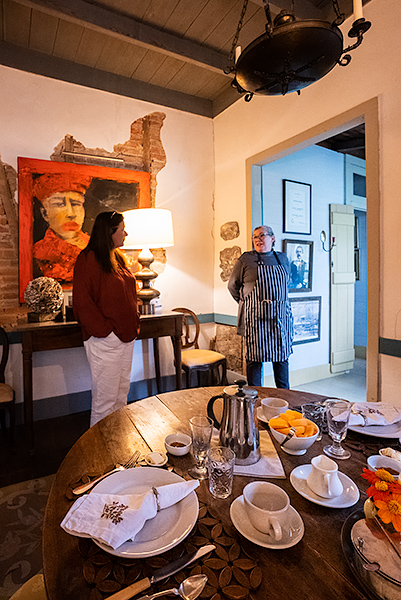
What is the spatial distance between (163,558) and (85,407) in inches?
110

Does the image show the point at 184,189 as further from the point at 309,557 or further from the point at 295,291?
the point at 309,557

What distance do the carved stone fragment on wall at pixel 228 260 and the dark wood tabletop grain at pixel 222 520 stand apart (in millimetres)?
2548

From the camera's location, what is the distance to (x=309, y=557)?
668 mm

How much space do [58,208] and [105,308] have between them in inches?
50.4

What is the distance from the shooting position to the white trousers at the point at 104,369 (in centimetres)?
242

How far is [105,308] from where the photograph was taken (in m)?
2.37

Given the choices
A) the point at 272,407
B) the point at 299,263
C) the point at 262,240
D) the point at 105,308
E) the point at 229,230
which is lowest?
the point at 272,407

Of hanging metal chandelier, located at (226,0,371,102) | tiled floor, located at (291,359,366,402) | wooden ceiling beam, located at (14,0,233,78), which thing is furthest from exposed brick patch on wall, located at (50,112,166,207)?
tiled floor, located at (291,359,366,402)

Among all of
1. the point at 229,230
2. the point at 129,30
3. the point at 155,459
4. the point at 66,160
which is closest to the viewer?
the point at 155,459

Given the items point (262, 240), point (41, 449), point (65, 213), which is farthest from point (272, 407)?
point (65, 213)

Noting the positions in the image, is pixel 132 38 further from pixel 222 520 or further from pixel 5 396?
pixel 222 520

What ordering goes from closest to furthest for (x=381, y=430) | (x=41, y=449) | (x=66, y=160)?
(x=381, y=430)
(x=41, y=449)
(x=66, y=160)

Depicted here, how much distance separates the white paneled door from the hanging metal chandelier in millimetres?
3418

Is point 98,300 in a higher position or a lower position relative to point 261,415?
higher
